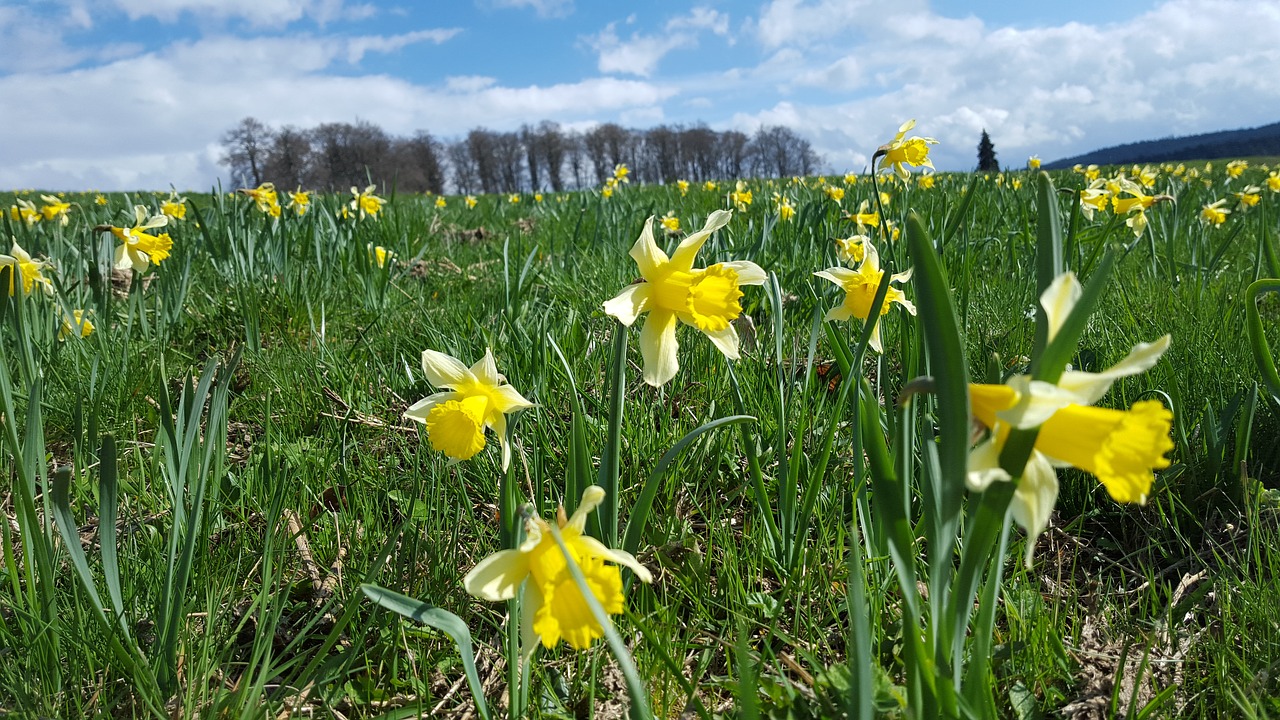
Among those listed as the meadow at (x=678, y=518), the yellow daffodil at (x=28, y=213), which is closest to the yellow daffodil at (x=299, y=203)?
the yellow daffodil at (x=28, y=213)

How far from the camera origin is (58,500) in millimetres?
1069

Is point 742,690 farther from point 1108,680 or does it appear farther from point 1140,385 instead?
point 1140,385

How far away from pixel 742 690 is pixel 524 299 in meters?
2.46

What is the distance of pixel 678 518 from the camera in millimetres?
1740

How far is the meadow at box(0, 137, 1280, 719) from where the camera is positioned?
869mm

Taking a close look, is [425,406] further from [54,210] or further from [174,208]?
[54,210]

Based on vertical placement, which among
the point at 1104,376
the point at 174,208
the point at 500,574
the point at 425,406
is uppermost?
the point at 174,208

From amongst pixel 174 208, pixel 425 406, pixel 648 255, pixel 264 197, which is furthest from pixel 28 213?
pixel 648 255

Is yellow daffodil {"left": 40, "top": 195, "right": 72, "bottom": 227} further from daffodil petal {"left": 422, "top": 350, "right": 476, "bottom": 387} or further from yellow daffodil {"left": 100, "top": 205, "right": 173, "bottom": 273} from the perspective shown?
daffodil petal {"left": 422, "top": 350, "right": 476, "bottom": 387}

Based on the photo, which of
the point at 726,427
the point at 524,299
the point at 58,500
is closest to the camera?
the point at 58,500

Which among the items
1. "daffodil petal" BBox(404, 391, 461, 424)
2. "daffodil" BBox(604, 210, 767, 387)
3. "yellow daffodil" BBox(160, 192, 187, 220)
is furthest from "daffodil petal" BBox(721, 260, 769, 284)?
"yellow daffodil" BBox(160, 192, 187, 220)

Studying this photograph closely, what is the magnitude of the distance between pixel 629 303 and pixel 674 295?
0.09m

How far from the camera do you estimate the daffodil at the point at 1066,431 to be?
689mm

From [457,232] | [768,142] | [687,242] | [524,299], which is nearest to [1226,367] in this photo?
[687,242]
